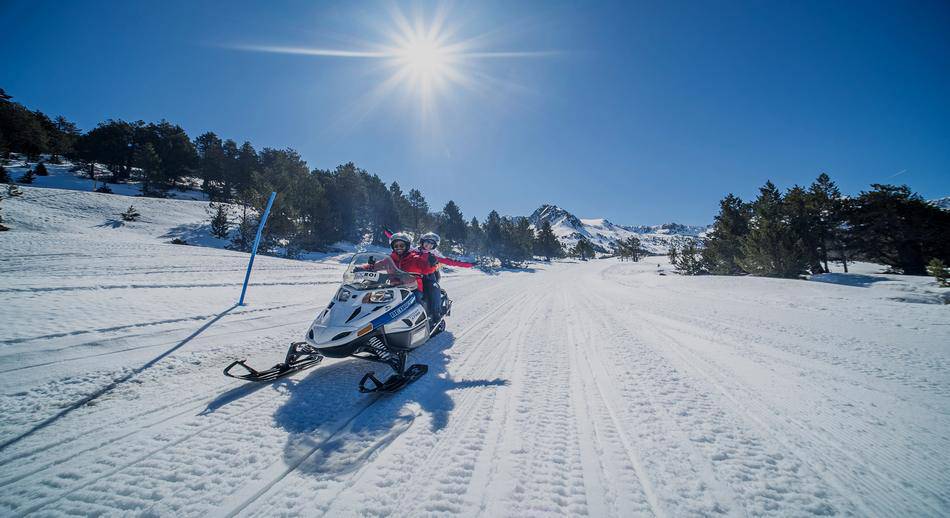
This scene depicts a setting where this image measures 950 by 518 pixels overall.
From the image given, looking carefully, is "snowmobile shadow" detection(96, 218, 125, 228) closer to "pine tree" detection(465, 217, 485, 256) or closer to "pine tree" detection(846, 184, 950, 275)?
"pine tree" detection(465, 217, 485, 256)

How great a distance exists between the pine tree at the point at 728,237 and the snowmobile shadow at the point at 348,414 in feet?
104

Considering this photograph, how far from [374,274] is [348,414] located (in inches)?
82.5

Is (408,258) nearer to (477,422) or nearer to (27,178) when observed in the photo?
(477,422)

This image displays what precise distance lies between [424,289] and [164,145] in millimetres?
72026

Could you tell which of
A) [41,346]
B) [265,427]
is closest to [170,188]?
[41,346]

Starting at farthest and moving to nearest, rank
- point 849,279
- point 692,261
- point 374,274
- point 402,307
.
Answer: point 692,261 < point 849,279 < point 374,274 < point 402,307

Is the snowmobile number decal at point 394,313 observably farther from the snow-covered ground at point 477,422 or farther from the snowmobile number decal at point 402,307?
the snow-covered ground at point 477,422

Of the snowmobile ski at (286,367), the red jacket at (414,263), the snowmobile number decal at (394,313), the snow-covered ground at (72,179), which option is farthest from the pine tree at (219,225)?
the snowmobile number decal at (394,313)

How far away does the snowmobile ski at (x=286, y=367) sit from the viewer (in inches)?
144

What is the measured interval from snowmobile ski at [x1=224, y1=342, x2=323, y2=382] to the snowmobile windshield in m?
1.13

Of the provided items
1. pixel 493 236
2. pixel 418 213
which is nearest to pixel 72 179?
pixel 418 213

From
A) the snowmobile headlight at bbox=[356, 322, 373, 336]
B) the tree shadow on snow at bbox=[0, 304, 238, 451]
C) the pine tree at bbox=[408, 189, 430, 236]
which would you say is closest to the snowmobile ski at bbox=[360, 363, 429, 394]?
Result: the snowmobile headlight at bbox=[356, 322, 373, 336]

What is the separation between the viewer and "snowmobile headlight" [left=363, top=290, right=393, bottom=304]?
4.22 m

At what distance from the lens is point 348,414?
3.13 meters
